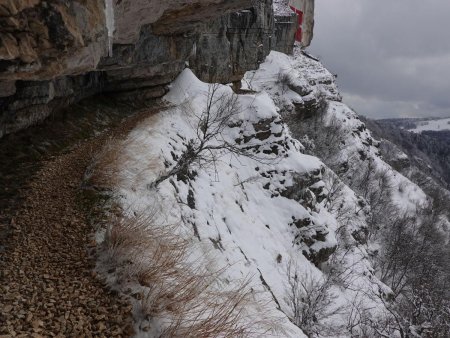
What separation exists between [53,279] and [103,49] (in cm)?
348

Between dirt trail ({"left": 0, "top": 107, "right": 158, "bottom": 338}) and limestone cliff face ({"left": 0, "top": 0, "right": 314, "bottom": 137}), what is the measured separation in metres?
2.02

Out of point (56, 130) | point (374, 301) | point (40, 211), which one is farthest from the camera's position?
point (374, 301)

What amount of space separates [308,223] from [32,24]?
498 inches

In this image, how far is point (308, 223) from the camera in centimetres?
1454

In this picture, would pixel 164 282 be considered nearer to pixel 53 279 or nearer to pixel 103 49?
Answer: pixel 53 279

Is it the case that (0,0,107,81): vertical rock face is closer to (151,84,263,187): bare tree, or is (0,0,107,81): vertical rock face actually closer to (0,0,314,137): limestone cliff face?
(0,0,314,137): limestone cliff face

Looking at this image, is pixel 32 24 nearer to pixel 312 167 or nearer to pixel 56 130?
pixel 56 130

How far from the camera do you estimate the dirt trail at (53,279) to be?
11.6ft

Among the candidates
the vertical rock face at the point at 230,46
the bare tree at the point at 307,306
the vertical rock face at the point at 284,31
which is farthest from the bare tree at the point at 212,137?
the vertical rock face at the point at 284,31

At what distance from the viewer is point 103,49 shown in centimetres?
561

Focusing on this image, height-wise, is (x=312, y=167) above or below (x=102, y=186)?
below

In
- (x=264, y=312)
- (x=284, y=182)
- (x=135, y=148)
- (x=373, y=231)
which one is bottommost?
(x=373, y=231)

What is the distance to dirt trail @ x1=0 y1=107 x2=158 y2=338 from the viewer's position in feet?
11.6

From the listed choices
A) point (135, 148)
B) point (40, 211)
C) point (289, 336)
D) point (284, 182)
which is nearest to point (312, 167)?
point (284, 182)
